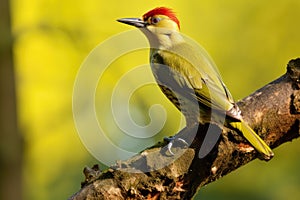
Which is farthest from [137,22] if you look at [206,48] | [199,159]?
[206,48]

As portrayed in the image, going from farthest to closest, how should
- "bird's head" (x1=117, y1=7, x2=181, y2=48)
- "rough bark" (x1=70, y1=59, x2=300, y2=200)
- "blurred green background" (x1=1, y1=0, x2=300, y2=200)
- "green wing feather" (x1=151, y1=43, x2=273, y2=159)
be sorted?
"blurred green background" (x1=1, y1=0, x2=300, y2=200)
"bird's head" (x1=117, y1=7, x2=181, y2=48)
"green wing feather" (x1=151, y1=43, x2=273, y2=159)
"rough bark" (x1=70, y1=59, x2=300, y2=200)

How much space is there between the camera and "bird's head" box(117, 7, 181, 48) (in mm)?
2883

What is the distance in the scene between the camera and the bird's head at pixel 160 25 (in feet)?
9.46

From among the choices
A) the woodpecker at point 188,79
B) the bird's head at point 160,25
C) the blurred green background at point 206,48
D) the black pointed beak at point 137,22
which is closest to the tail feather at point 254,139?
the woodpecker at point 188,79

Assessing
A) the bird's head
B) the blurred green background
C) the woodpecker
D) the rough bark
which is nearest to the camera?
the rough bark

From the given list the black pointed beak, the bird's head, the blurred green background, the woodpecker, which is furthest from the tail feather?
the blurred green background

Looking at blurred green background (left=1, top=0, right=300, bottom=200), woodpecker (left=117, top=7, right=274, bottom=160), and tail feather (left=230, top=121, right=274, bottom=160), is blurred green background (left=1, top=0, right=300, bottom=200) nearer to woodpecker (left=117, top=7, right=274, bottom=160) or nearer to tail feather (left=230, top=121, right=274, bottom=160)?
woodpecker (left=117, top=7, right=274, bottom=160)

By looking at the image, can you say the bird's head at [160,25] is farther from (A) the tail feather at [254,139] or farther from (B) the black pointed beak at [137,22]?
(A) the tail feather at [254,139]

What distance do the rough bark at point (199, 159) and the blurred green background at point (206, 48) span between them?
1.85 meters

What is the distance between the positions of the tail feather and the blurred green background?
1.94m

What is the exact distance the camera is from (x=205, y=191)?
4.40 metres

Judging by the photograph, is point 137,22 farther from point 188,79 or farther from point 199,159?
point 199,159

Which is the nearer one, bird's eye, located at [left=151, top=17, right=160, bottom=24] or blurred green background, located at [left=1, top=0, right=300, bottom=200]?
bird's eye, located at [left=151, top=17, right=160, bottom=24]

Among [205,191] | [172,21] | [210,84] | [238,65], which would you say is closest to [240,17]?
[238,65]
